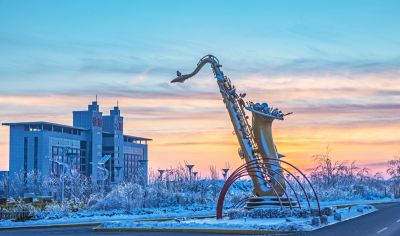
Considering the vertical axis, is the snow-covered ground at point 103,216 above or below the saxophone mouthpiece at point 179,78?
below

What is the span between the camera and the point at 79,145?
404ft

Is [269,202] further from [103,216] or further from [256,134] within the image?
[103,216]

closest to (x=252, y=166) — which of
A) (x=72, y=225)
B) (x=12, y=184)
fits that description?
(x=72, y=225)

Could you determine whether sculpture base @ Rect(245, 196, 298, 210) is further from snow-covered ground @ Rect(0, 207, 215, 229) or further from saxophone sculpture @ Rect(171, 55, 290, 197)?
snow-covered ground @ Rect(0, 207, 215, 229)

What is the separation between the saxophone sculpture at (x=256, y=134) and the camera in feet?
101

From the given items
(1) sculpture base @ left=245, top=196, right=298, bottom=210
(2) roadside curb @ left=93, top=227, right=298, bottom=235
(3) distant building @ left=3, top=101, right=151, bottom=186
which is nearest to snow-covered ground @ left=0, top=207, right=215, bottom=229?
(2) roadside curb @ left=93, top=227, right=298, bottom=235

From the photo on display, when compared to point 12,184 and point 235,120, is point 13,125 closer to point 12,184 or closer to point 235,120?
point 12,184

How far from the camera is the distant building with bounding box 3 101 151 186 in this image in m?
113

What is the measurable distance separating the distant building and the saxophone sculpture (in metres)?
70.2

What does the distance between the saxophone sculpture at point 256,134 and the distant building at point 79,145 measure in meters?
70.2

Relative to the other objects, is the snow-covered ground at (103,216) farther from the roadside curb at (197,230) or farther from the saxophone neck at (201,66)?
the saxophone neck at (201,66)

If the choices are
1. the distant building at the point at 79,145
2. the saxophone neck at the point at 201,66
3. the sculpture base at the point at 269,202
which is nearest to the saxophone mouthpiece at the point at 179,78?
the saxophone neck at the point at 201,66

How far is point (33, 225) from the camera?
105 ft

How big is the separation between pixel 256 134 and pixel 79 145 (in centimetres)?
9558
